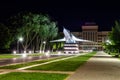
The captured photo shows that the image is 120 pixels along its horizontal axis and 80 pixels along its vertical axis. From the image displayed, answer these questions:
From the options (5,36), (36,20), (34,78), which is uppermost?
(36,20)

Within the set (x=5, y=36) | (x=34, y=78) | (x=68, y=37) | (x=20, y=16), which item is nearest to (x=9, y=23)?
(x=20, y=16)

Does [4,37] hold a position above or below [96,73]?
above

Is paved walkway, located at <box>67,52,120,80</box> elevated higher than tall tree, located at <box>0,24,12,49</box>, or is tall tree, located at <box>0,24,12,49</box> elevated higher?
tall tree, located at <box>0,24,12,49</box>

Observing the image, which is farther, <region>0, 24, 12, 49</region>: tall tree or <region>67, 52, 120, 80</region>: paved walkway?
<region>0, 24, 12, 49</region>: tall tree

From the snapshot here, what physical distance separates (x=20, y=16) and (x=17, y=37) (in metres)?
7.28

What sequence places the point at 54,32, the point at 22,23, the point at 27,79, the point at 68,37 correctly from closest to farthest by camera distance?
1. the point at 27,79
2. the point at 22,23
3. the point at 54,32
4. the point at 68,37

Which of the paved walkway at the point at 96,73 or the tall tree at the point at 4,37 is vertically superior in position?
the tall tree at the point at 4,37

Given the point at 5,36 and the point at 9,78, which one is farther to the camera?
the point at 5,36

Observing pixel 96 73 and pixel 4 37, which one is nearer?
pixel 96 73

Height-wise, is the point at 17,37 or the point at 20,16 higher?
the point at 20,16

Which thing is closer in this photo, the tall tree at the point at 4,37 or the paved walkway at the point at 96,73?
the paved walkway at the point at 96,73

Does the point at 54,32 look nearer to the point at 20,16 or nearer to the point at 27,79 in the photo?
the point at 20,16

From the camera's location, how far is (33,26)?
101m

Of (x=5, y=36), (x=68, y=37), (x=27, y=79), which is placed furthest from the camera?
(x=68, y=37)
